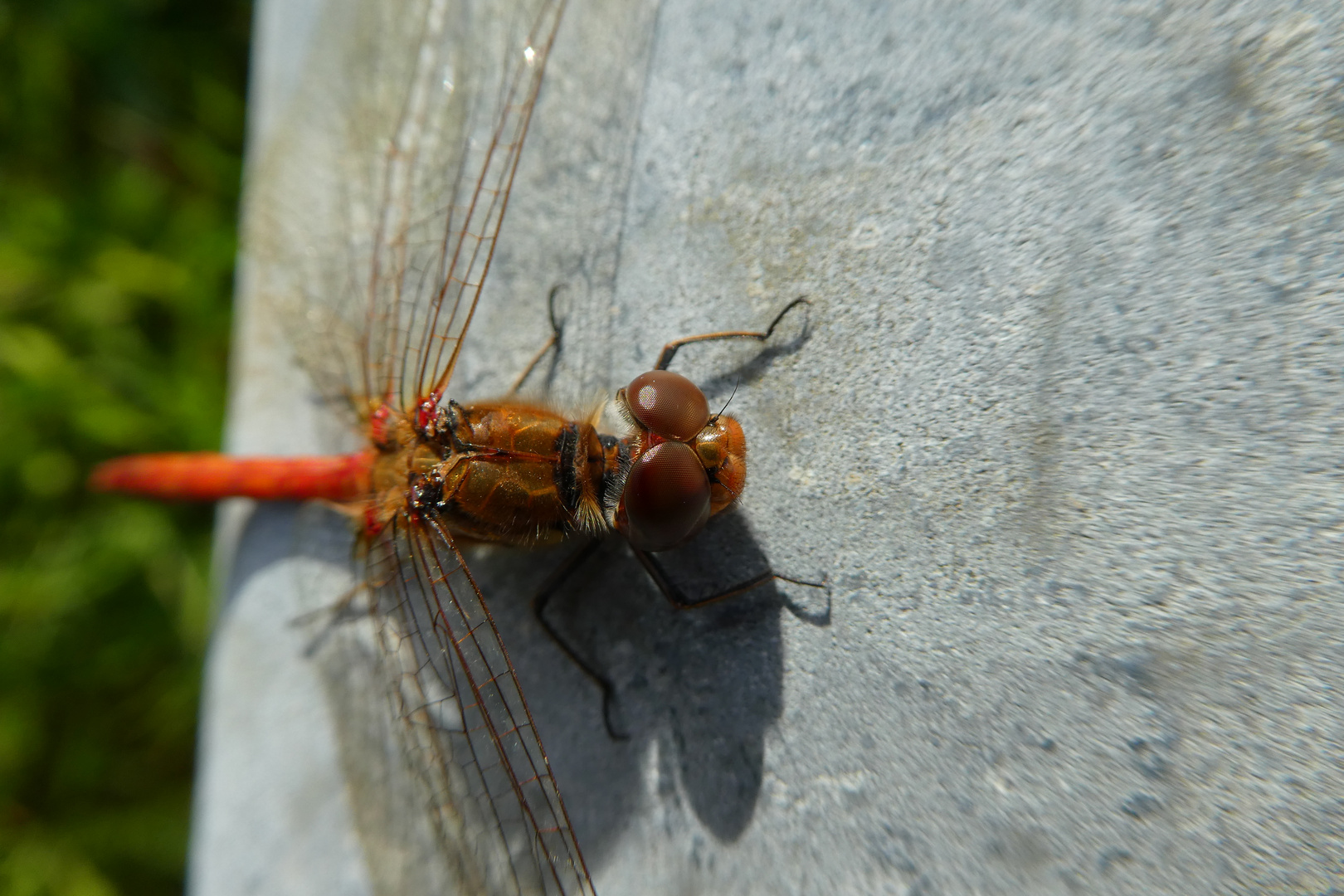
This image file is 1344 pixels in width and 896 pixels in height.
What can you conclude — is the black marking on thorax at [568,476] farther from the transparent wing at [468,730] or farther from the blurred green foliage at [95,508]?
the blurred green foliage at [95,508]

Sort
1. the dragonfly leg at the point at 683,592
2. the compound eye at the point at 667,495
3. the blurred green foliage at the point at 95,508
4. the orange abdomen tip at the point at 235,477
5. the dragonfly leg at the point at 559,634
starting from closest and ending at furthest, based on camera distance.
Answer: the compound eye at the point at 667,495 → the dragonfly leg at the point at 683,592 → the dragonfly leg at the point at 559,634 → the orange abdomen tip at the point at 235,477 → the blurred green foliage at the point at 95,508

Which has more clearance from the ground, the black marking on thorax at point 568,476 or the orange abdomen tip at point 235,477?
the black marking on thorax at point 568,476

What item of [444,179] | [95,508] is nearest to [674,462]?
[444,179]

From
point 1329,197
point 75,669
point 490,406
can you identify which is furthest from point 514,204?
point 75,669

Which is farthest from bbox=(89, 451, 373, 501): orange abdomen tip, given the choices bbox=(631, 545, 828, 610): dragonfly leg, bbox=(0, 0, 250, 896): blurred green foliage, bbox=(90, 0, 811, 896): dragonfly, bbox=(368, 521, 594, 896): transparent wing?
bbox=(631, 545, 828, 610): dragonfly leg

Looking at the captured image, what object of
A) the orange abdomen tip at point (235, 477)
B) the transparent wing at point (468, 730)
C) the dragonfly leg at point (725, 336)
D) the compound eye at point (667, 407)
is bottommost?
the transparent wing at point (468, 730)

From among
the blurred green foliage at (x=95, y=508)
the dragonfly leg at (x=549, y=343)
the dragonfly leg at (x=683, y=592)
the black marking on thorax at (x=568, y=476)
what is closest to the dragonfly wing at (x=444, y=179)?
the dragonfly leg at (x=549, y=343)

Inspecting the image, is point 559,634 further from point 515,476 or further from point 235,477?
point 235,477
